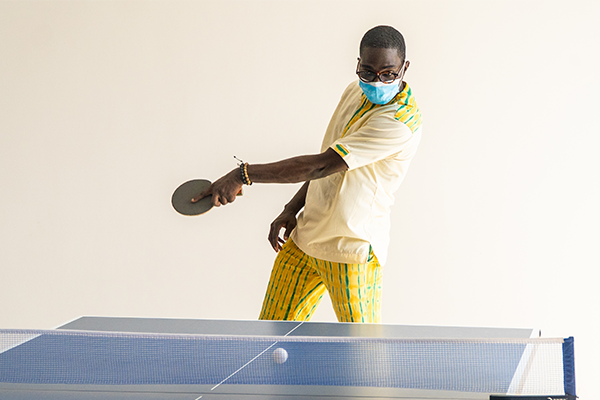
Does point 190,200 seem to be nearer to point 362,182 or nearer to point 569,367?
point 362,182

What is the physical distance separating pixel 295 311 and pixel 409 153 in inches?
28.5

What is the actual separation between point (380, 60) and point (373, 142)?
26 centimetres

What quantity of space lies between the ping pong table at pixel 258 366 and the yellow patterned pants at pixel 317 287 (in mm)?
327

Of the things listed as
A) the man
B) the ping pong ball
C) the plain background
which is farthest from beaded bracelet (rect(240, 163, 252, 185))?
the plain background

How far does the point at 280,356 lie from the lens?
6.26 ft

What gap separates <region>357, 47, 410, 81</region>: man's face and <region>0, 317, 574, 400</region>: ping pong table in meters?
0.84

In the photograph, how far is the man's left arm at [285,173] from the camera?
7.37 feet

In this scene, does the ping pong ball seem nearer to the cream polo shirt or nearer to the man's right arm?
the cream polo shirt

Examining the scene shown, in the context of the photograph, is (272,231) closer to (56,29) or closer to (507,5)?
(507,5)

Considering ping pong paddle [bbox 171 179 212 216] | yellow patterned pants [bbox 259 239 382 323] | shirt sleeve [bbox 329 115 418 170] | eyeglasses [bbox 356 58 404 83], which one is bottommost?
yellow patterned pants [bbox 259 239 382 323]

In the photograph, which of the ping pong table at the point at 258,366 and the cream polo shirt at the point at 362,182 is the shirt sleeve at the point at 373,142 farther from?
the ping pong table at the point at 258,366

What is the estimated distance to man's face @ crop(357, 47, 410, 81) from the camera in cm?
222

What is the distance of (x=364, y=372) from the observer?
5.97 feet

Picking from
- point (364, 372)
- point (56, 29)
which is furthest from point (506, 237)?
point (56, 29)
